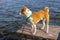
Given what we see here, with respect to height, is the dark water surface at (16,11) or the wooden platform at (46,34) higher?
the wooden platform at (46,34)

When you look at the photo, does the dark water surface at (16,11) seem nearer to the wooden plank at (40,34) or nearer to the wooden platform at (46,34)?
the wooden platform at (46,34)

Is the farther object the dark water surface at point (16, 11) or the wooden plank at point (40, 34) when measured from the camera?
the dark water surface at point (16, 11)

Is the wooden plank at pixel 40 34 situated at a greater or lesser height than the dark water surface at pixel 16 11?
greater

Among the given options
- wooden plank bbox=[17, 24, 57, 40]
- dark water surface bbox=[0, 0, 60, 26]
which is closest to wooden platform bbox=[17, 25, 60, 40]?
wooden plank bbox=[17, 24, 57, 40]

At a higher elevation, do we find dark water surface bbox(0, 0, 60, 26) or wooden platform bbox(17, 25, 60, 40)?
wooden platform bbox(17, 25, 60, 40)

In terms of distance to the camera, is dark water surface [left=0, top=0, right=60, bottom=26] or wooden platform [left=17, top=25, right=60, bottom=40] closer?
wooden platform [left=17, top=25, right=60, bottom=40]

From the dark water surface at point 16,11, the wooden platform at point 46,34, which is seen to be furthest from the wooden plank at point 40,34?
the dark water surface at point 16,11

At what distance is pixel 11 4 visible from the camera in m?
16.0

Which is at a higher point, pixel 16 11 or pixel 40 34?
pixel 40 34

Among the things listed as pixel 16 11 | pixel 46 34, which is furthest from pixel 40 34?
pixel 16 11

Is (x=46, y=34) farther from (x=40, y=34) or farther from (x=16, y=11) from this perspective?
(x=16, y=11)

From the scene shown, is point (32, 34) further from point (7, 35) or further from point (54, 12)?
point (54, 12)

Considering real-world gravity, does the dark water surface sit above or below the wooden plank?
below

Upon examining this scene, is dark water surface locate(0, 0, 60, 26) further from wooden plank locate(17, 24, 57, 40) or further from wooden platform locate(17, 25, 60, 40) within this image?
wooden plank locate(17, 24, 57, 40)
